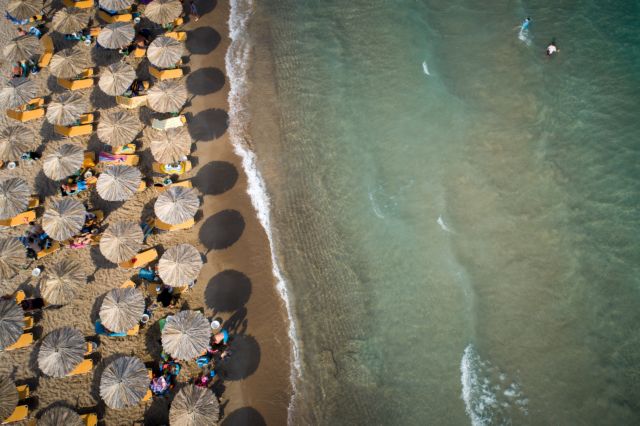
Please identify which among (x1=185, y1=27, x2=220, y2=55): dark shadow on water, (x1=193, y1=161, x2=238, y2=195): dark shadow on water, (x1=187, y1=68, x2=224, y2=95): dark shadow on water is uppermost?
(x1=185, y1=27, x2=220, y2=55): dark shadow on water

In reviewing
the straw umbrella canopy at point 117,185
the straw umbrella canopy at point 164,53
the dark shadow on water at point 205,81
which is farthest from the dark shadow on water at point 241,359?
the straw umbrella canopy at point 164,53

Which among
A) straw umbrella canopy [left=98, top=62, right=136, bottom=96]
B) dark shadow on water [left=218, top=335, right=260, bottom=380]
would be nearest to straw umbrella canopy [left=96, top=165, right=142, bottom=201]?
straw umbrella canopy [left=98, top=62, right=136, bottom=96]

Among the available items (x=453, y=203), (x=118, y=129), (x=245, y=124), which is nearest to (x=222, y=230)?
(x=245, y=124)

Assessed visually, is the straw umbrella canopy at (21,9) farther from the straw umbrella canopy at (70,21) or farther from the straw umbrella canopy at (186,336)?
the straw umbrella canopy at (186,336)

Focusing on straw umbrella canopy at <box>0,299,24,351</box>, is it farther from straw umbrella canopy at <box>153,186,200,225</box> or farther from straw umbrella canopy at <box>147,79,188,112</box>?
straw umbrella canopy at <box>147,79,188,112</box>

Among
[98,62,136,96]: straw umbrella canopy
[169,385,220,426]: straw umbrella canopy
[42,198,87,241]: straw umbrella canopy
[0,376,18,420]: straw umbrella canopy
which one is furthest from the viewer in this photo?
→ [98,62,136,96]: straw umbrella canopy
